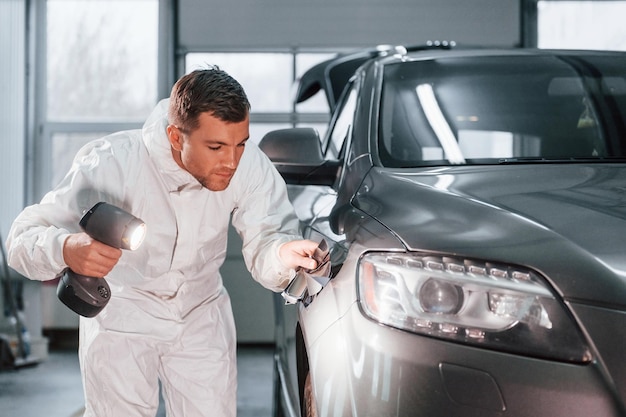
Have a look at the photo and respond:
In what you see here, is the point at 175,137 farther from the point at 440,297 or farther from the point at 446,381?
the point at 446,381

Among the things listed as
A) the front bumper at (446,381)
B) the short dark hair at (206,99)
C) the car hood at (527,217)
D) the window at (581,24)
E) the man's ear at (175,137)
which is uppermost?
the window at (581,24)

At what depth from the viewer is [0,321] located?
6.73m

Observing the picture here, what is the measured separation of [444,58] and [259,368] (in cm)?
385

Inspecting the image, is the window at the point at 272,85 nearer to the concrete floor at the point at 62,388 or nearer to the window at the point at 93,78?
the window at the point at 93,78

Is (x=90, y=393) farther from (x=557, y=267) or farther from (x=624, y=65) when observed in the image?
(x=624, y=65)

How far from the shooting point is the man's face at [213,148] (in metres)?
2.12

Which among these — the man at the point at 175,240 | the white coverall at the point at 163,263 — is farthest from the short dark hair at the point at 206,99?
the white coverall at the point at 163,263

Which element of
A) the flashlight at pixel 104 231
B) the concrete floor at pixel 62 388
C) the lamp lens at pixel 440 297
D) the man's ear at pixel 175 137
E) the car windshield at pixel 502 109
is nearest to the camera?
the lamp lens at pixel 440 297

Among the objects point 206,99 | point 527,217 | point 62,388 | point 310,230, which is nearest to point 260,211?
point 310,230

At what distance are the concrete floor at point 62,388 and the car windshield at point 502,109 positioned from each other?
2.43 m

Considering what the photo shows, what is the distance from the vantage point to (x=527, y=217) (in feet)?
5.57

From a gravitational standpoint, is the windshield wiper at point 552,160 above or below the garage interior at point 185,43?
below

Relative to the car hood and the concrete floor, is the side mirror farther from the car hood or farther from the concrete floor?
the concrete floor

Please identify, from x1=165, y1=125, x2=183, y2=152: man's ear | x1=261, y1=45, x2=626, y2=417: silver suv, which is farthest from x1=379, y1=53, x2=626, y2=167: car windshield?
x1=165, y1=125, x2=183, y2=152: man's ear
